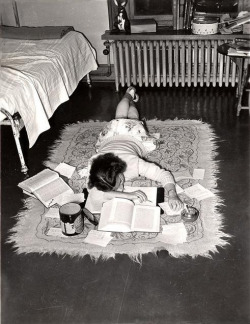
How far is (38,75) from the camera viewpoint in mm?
3350

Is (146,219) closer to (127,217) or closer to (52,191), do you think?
(127,217)

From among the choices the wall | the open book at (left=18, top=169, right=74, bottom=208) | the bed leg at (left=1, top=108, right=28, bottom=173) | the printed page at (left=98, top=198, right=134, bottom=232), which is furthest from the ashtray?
the wall

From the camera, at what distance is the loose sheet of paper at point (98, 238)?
2.41m

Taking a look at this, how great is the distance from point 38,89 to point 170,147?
114 centimetres

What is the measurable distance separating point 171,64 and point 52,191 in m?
2.23

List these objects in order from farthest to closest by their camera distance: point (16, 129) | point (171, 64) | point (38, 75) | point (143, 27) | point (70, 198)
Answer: point (171, 64), point (143, 27), point (38, 75), point (16, 129), point (70, 198)

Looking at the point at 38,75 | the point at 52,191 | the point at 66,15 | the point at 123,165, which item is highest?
the point at 66,15

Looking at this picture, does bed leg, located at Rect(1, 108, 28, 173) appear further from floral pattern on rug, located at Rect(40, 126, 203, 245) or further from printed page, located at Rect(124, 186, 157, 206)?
printed page, located at Rect(124, 186, 157, 206)

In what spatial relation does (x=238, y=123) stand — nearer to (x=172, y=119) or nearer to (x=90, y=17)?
(x=172, y=119)

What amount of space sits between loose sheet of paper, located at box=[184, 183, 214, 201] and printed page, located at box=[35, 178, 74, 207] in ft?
2.61

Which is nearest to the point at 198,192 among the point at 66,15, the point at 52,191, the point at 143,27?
the point at 52,191

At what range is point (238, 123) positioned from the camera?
12.0 ft

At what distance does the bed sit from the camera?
3.04 meters

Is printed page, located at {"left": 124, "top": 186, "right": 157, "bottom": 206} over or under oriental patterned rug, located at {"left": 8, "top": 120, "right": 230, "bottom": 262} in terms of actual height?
over
